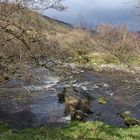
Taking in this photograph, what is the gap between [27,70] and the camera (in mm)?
23688

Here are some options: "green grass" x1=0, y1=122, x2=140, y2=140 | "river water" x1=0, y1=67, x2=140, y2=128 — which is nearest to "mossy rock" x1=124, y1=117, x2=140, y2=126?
"river water" x1=0, y1=67, x2=140, y2=128

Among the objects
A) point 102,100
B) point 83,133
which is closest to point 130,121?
point 83,133

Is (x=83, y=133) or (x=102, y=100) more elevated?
(x=83, y=133)

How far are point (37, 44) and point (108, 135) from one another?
31.2ft

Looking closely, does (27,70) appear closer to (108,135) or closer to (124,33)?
(108,135)

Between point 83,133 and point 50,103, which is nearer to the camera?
point 83,133

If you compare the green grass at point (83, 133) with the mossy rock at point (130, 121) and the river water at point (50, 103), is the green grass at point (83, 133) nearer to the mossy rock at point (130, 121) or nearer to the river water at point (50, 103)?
the river water at point (50, 103)

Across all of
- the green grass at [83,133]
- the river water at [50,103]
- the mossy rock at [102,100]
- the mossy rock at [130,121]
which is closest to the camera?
the green grass at [83,133]

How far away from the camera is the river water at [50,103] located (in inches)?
1041

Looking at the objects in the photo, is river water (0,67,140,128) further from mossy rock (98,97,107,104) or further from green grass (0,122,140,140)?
green grass (0,122,140,140)

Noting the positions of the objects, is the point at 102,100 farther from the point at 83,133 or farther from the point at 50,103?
the point at 83,133

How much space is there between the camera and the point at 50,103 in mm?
32844

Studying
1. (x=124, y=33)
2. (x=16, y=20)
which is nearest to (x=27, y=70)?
(x=16, y=20)

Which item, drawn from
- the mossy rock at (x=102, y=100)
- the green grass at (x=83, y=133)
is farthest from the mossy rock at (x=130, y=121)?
the mossy rock at (x=102, y=100)
